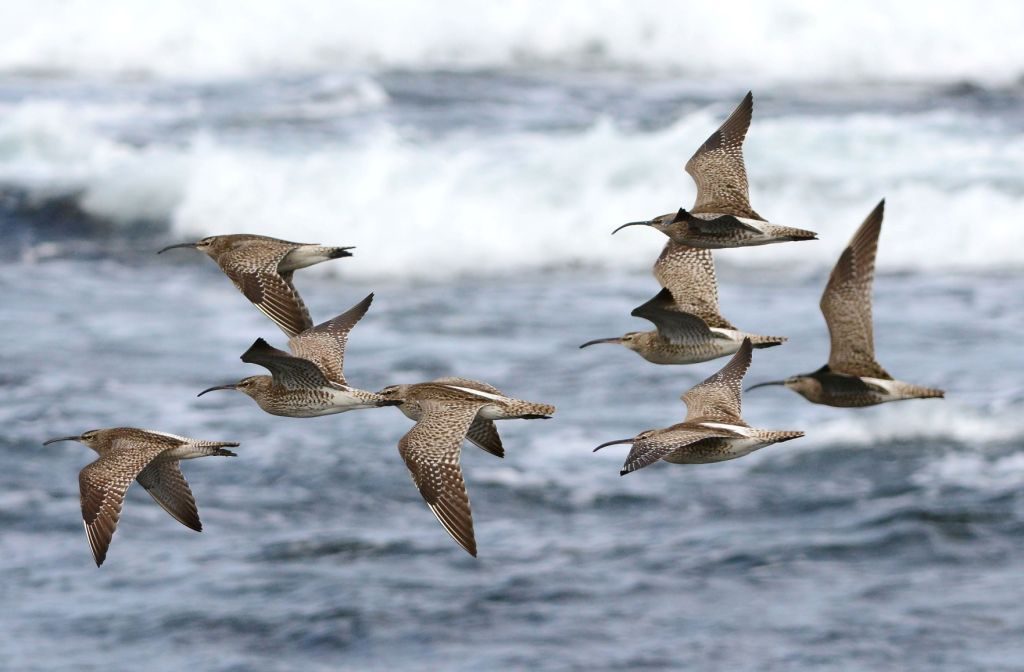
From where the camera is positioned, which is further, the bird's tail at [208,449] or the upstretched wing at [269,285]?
the upstretched wing at [269,285]

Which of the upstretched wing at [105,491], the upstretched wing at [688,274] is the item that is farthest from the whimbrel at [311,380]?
the upstretched wing at [688,274]

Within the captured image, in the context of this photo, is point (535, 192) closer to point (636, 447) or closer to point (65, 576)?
point (65, 576)

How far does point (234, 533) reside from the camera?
21250 millimetres

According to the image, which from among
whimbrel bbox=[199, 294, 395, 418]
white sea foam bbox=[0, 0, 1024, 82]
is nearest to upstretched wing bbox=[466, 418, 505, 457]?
whimbrel bbox=[199, 294, 395, 418]

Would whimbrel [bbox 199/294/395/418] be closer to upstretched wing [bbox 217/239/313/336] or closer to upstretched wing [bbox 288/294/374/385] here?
upstretched wing [bbox 288/294/374/385]

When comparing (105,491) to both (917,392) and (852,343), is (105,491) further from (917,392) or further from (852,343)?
(917,392)

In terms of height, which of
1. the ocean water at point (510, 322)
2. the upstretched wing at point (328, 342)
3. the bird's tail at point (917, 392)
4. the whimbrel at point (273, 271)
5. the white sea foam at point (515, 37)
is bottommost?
the ocean water at point (510, 322)

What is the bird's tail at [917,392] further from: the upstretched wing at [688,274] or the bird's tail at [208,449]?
the bird's tail at [208,449]

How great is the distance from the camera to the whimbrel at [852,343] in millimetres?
11148

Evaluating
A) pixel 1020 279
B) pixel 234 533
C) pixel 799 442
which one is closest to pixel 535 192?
pixel 1020 279

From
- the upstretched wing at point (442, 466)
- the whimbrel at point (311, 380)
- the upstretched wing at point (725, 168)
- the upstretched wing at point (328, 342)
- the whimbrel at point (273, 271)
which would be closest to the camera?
the upstretched wing at point (442, 466)

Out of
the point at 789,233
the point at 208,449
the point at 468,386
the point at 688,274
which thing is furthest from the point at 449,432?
the point at 688,274

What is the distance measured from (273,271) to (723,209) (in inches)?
113

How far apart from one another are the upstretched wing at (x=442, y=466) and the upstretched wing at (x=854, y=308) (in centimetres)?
230
